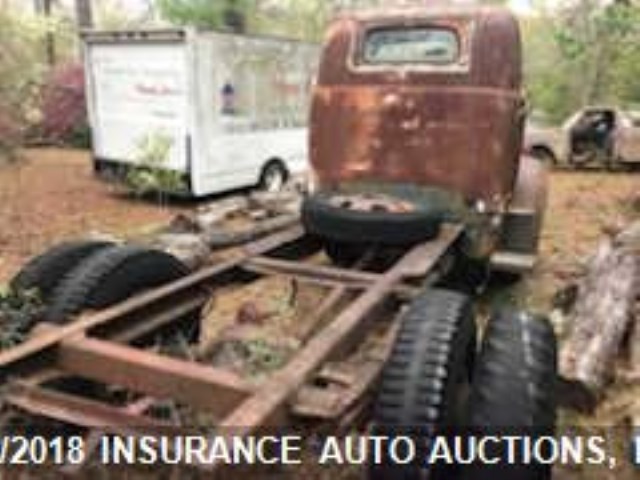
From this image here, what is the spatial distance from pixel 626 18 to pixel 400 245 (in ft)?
56.3

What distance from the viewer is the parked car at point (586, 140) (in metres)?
16.0

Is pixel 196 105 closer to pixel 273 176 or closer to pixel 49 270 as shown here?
pixel 273 176

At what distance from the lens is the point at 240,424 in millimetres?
2416

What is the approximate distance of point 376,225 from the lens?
194 inches

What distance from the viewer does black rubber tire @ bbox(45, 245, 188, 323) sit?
12.7ft

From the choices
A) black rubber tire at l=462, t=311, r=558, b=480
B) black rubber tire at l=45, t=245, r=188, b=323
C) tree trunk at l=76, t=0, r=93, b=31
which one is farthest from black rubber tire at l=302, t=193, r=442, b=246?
tree trunk at l=76, t=0, r=93, b=31

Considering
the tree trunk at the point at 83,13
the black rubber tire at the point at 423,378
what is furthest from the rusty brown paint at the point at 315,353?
the tree trunk at the point at 83,13

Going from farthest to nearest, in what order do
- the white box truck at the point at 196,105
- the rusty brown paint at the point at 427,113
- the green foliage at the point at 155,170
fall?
the white box truck at the point at 196,105, the green foliage at the point at 155,170, the rusty brown paint at the point at 427,113

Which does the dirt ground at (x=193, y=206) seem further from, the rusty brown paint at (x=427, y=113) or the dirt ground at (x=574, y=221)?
the rusty brown paint at (x=427, y=113)

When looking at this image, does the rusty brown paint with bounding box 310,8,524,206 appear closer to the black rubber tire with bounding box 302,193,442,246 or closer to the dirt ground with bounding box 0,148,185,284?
the black rubber tire with bounding box 302,193,442,246

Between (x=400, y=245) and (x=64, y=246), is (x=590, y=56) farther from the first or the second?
(x=64, y=246)

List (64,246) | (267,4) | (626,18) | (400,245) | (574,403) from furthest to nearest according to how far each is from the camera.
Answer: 1. (267,4)
2. (626,18)
3. (400,245)
4. (64,246)
5. (574,403)

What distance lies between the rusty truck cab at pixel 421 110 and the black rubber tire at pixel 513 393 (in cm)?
222

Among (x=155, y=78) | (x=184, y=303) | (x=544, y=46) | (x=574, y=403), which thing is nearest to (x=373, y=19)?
(x=184, y=303)
